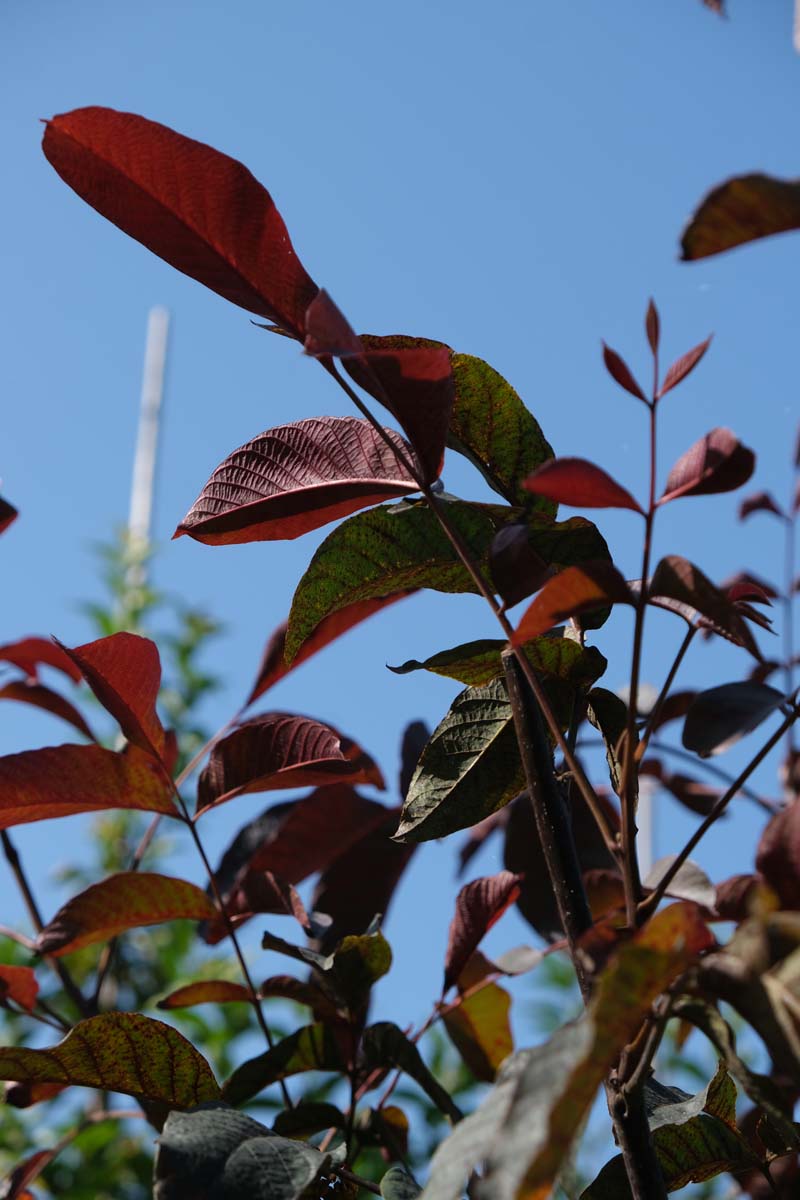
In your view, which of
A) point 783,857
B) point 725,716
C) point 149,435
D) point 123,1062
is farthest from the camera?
point 149,435

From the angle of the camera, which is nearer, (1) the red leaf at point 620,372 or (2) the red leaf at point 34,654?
(1) the red leaf at point 620,372

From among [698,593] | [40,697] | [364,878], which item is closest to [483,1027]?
[364,878]

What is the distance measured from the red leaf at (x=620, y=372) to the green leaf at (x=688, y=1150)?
42 centimetres

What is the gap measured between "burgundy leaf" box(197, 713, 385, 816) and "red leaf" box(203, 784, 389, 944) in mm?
141

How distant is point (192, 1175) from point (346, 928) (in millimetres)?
544

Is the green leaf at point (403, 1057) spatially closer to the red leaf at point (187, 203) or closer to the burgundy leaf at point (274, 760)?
the burgundy leaf at point (274, 760)

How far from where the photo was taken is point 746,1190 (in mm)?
977

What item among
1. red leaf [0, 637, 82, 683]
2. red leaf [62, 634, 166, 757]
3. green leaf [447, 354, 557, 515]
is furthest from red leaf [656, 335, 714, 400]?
red leaf [0, 637, 82, 683]

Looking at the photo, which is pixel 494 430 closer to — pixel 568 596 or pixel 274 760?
pixel 568 596

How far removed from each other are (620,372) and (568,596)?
12cm

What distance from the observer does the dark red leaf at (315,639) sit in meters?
1.04

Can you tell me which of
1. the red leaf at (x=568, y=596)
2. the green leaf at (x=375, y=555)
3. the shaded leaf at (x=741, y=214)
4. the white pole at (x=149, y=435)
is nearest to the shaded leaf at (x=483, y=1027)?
the green leaf at (x=375, y=555)

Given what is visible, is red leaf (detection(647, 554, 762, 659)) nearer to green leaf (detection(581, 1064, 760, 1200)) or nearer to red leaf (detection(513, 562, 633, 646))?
red leaf (detection(513, 562, 633, 646))

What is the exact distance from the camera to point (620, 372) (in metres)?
0.54
